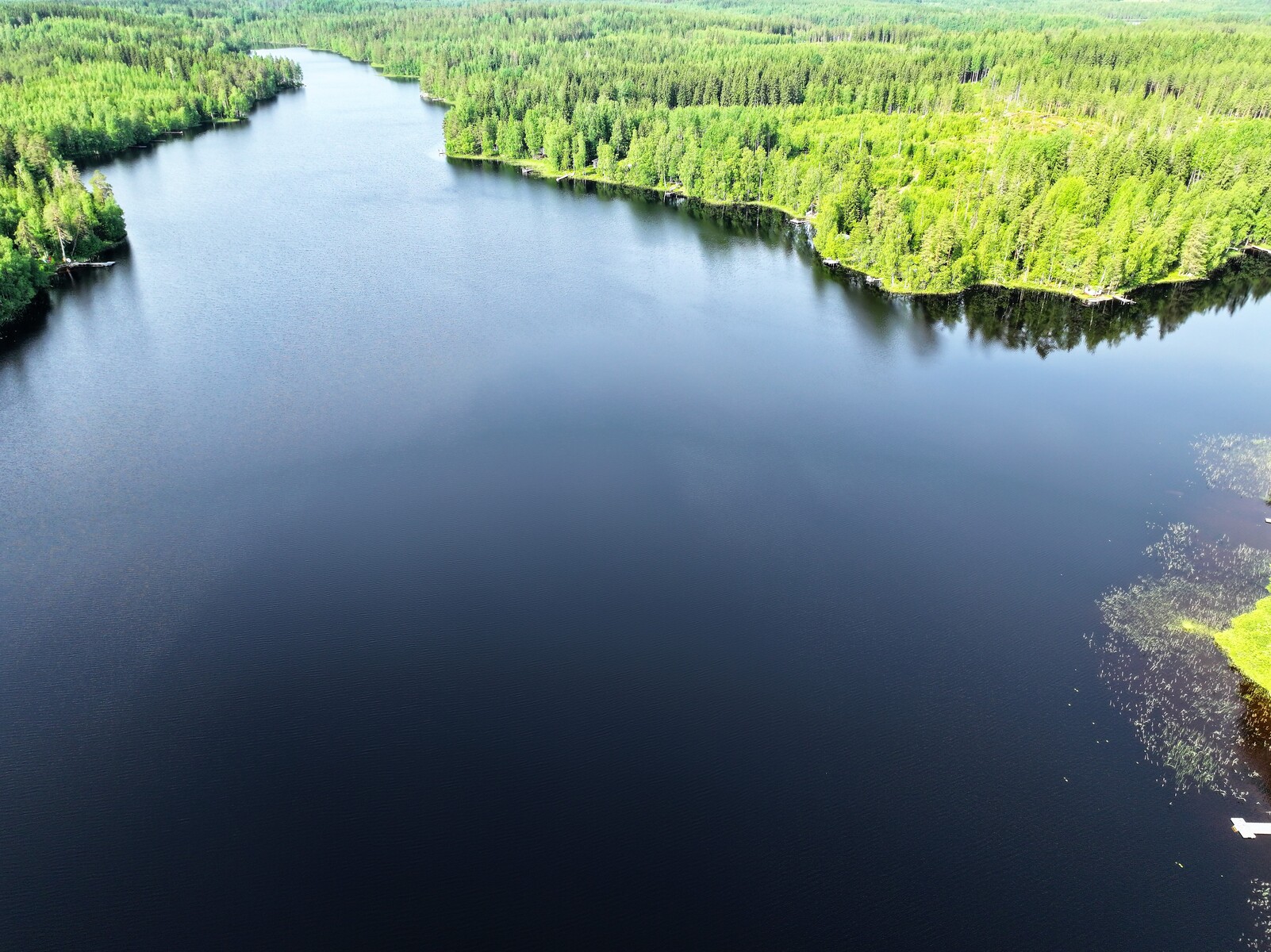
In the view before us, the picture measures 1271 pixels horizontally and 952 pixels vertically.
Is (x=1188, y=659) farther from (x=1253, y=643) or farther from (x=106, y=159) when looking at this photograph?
(x=106, y=159)

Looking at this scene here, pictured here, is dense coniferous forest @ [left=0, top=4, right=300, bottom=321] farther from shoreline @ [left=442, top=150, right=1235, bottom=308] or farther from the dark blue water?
shoreline @ [left=442, top=150, right=1235, bottom=308]

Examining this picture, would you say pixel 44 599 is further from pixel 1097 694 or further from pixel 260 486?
pixel 1097 694

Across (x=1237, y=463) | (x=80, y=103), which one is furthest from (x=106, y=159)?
(x=1237, y=463)

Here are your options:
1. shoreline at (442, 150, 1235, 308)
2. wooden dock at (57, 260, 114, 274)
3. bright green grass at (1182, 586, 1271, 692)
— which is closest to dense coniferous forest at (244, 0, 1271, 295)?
shoreline at (442, 150, 1235, 308)

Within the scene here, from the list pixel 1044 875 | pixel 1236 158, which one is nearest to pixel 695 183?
pixel 1236 158

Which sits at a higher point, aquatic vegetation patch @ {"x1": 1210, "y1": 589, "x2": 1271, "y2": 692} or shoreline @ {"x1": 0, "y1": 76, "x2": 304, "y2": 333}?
shoreline @ {"x1": 0, "y1": 76, "x2": 304, "y2": 333}

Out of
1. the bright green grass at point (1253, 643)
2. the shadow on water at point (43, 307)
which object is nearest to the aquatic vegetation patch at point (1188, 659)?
the bright green grass at point (1253, 643)
